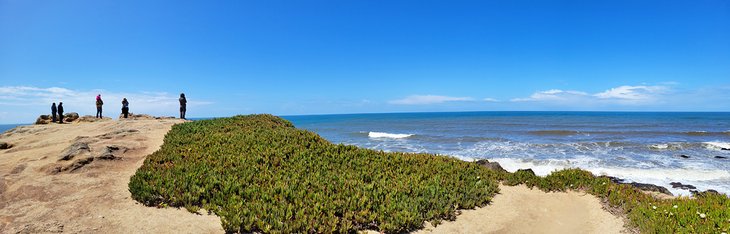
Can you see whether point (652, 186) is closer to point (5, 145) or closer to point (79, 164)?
point (79, 164)

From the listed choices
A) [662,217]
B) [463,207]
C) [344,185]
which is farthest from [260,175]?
[662,217]

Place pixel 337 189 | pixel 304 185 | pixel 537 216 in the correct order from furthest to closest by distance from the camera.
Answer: pixel 304 185 < pixel 337 189 < pixel 537 216

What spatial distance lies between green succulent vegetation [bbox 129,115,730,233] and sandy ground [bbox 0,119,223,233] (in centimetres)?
48

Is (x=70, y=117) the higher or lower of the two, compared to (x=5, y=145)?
higher

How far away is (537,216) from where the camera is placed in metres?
8.47

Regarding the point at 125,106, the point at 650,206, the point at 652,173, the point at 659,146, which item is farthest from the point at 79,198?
the point at 659,146

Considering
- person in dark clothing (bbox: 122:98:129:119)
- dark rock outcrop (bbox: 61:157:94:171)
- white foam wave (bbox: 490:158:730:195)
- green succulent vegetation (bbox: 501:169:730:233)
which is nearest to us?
green succulent vegetation (bbox: 501:169:730:233)

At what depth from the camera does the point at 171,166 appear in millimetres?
10070

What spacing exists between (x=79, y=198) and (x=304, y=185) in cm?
530

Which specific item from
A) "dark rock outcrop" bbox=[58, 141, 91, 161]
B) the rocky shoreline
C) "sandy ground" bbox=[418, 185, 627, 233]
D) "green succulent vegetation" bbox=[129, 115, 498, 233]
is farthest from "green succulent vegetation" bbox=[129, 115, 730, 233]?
"dark rock outcrop" bbox=[58, 141, 91, 161]

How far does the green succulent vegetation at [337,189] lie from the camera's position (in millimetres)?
7156

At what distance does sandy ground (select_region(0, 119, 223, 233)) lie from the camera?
6.82 m

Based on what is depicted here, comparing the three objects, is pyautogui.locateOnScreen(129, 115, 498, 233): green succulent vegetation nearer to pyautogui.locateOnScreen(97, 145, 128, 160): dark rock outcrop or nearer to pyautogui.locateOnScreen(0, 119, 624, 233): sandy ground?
pyautogui.locateOnScreen(0, 119, 624, 233): sandy ground

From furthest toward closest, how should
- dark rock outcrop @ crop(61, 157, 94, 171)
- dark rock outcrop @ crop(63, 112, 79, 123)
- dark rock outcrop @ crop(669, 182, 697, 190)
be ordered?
dark rock outcrop @ crop(63, 112, 79, 123) < dark rock outcrop @ crop(669, 182, 697, 190) < dark rock outcrop @ crop(61, 157, 94, 171)
